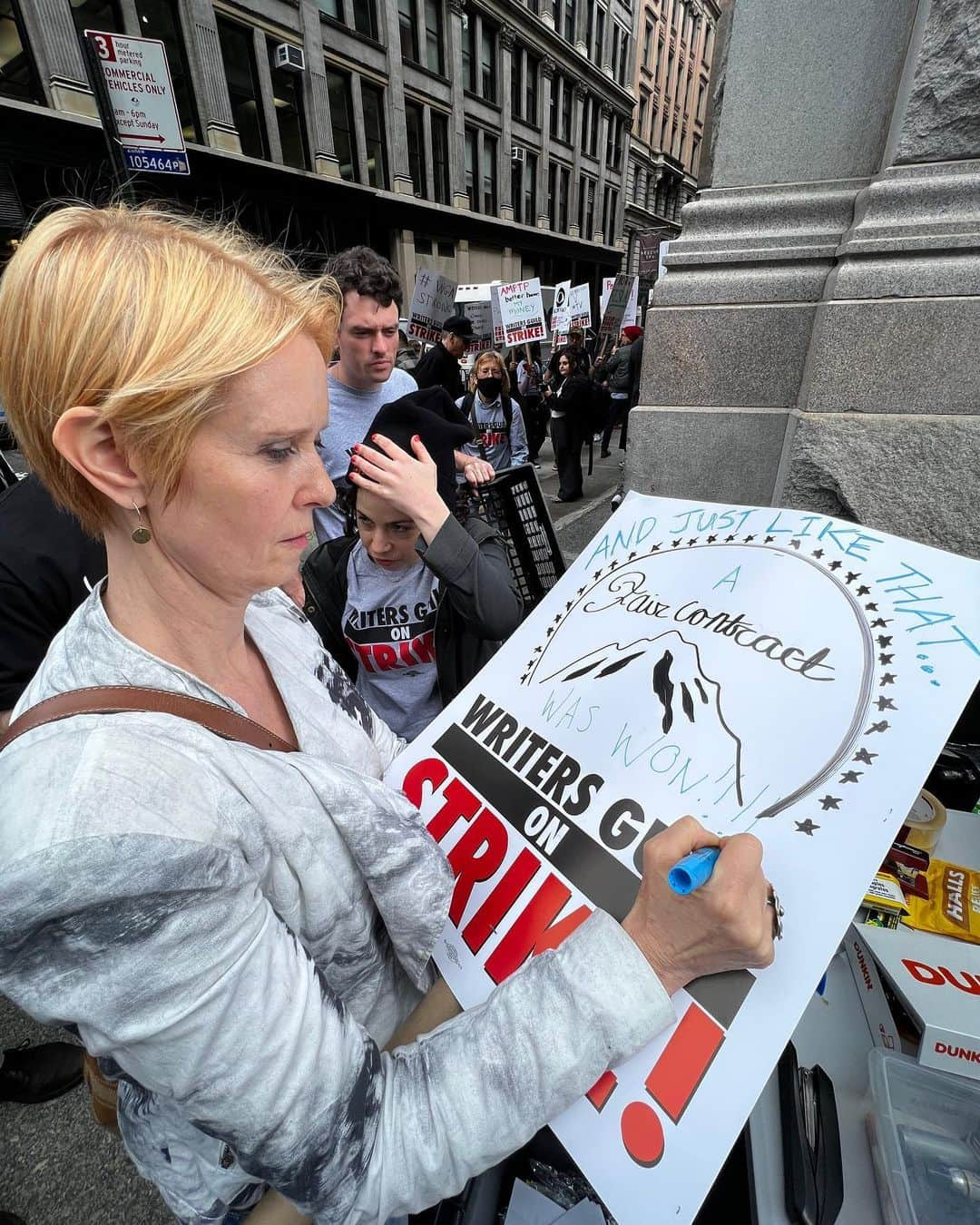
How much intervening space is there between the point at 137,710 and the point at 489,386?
6570 mm

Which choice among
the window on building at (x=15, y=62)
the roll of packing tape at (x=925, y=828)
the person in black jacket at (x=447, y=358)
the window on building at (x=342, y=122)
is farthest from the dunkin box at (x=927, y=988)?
the window on building at (x=342, y=122)

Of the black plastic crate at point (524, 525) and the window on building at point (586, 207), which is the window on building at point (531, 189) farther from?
the black plastic crate at point (524, 525)

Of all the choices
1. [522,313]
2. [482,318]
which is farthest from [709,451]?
[482,318]

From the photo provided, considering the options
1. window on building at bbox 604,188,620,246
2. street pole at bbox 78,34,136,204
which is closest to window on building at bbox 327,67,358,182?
street pole at bbox 78,34,136,204

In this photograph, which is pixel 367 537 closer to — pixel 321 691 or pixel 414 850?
pixel 321 691

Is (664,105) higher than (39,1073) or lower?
higher

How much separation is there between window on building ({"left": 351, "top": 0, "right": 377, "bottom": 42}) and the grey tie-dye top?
2792 cm

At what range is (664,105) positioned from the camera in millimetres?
43062

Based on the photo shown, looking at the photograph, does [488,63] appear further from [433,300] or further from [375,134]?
[433,300]

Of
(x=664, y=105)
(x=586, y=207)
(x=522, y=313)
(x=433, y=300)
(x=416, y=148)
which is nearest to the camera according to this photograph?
(x=433, y=300)

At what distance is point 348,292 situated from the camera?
2.88m

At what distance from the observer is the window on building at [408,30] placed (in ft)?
70.5

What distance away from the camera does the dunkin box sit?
1.00 metres

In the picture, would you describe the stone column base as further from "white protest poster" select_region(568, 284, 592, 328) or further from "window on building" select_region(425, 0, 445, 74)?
"window on building" select_region(425, 0, 445, 74)
